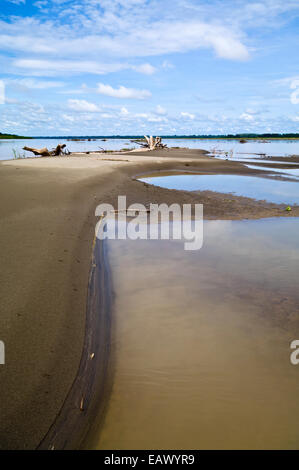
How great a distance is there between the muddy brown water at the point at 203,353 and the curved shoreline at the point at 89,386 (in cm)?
9

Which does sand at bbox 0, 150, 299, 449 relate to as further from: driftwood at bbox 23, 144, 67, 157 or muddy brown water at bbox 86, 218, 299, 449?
driftwood at bbox 23, 144, 67, 157

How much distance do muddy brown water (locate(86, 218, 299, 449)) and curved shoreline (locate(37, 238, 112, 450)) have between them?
0.30 ft

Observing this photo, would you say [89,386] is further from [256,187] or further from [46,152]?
[46,152]

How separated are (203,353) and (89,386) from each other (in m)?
1.09

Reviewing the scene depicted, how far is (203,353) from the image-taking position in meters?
2.69

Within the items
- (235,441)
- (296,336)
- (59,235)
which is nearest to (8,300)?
(59,235)

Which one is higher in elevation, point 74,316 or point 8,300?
point 8,300

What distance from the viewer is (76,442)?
1.84 metres

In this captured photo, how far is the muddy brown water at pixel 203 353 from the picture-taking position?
195cm

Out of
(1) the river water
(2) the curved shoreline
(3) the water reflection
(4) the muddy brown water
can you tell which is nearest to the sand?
(2) the curved shoreline

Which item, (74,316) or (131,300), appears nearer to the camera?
(74,316)

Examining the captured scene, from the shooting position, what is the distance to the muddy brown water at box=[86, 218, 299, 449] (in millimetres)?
1948
